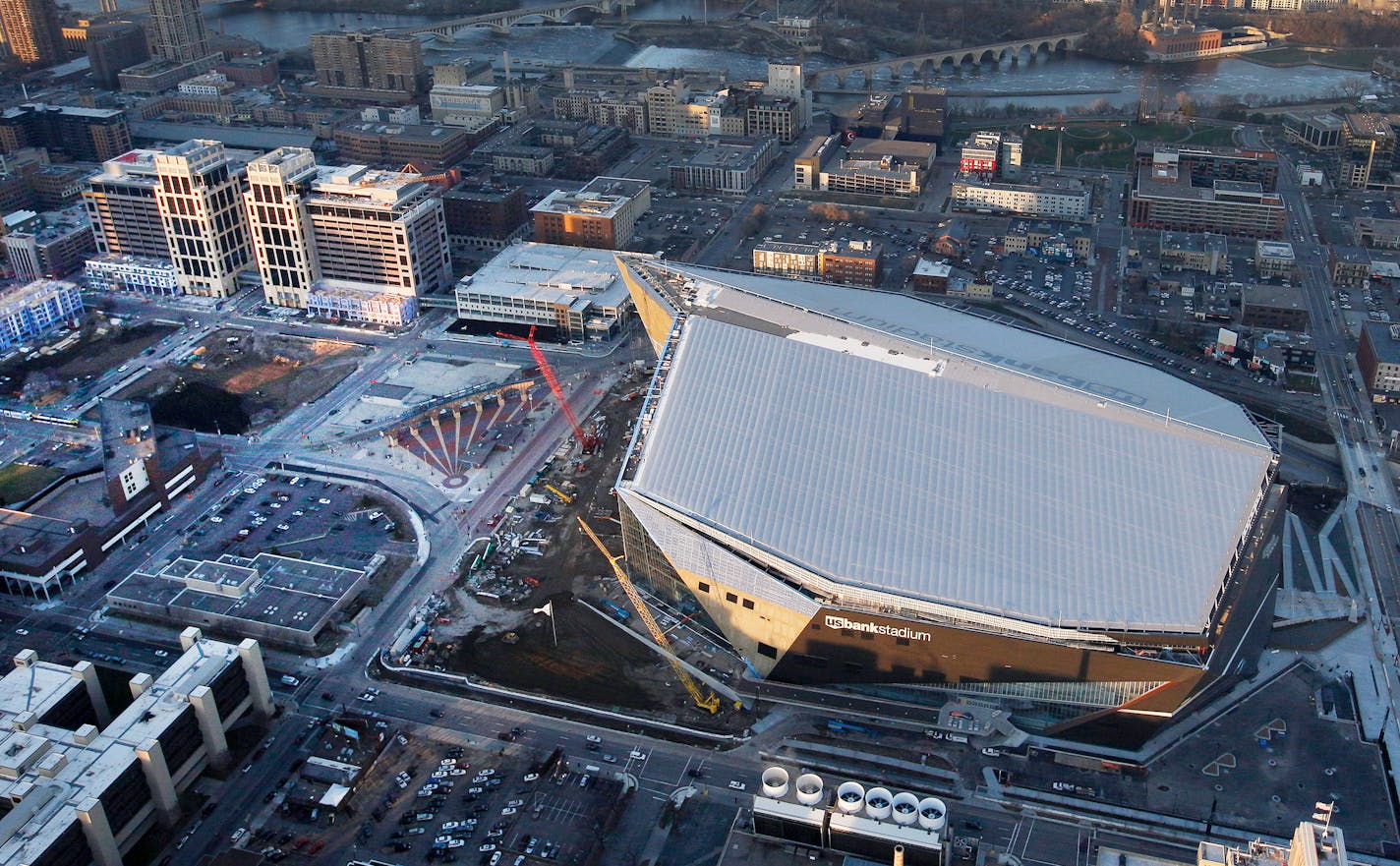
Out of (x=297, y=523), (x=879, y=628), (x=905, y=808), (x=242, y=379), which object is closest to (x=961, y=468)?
(x=879, y=628)

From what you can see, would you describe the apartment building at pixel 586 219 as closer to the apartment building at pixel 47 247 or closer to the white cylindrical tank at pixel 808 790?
the apartment building at pixel 47 247

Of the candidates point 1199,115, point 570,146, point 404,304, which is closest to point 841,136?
point 570,146

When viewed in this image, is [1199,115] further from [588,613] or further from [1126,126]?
[588,613]

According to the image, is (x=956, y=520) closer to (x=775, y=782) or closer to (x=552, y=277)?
(x=775, y=782)

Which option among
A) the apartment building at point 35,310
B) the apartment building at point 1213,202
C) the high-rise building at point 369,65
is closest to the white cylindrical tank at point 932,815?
the apartment building at point 35,310

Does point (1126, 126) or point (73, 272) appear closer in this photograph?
point (73, 272)

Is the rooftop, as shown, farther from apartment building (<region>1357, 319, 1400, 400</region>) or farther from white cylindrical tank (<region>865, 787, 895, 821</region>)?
white cylindrical tank (<region>865, 787, 895, 821</region>)
